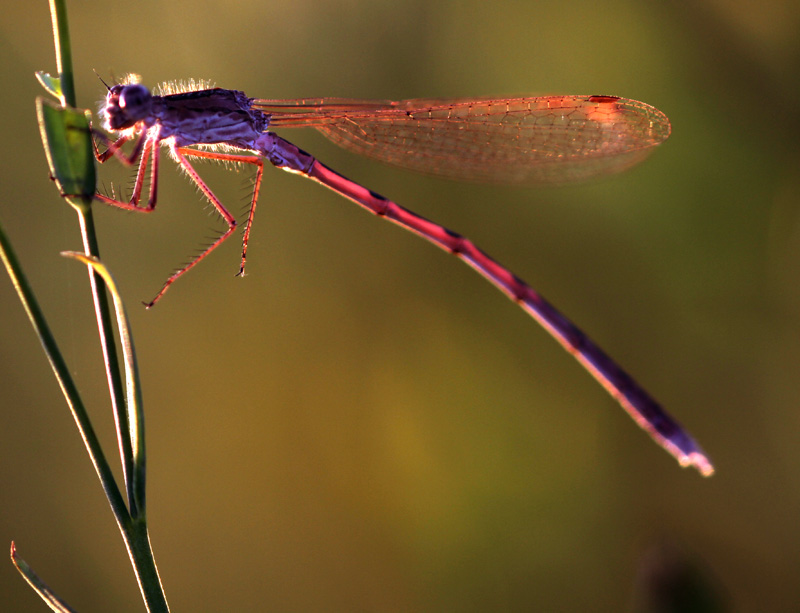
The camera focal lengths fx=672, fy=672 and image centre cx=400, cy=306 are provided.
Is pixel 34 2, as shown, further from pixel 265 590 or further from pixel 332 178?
pixel 265 590

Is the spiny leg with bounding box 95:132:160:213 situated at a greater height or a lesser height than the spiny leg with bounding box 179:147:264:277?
lesser

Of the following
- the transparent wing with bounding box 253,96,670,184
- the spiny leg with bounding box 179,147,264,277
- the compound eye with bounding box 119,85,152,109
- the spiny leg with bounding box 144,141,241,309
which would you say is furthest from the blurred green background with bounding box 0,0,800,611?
the compound eye with bounding box 119,85,152,109

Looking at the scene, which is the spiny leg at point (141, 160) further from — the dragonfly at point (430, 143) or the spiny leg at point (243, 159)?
the spiny leg at point (243, 159)

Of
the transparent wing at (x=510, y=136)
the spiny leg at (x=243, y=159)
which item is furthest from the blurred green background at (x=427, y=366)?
the spiny leg at (x=243, y=159)

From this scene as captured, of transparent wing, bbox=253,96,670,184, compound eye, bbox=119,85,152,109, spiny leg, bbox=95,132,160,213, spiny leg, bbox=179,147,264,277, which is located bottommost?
spiny leg, bbox=95,132,160,213

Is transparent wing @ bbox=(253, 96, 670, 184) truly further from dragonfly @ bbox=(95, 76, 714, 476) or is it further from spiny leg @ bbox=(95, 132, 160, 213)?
spiny leg @ bbox=(95, 132, 160, 213)

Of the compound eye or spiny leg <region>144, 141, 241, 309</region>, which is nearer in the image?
the compound eye

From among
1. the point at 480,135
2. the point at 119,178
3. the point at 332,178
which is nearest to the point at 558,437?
the point at 480,135

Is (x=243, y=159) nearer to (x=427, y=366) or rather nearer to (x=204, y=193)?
(x=204, y=193)
